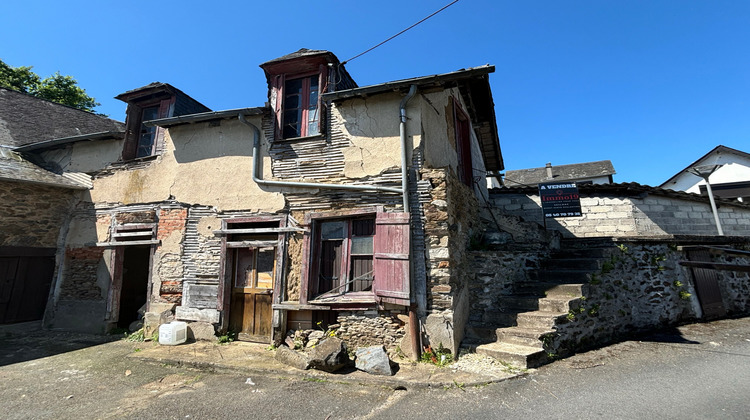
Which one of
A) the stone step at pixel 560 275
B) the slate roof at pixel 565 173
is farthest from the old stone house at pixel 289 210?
the slate roof at pixel 565 173

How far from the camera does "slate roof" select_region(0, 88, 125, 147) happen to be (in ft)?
28.5

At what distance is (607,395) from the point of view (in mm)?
3686

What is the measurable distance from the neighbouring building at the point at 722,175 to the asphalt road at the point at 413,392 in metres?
17.1

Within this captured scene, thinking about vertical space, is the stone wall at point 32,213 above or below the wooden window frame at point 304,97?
below

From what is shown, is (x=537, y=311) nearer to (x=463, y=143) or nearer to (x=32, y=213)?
(x=463, y=143)

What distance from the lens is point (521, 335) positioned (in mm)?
4793

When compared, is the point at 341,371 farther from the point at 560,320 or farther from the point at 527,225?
the point at 527,225

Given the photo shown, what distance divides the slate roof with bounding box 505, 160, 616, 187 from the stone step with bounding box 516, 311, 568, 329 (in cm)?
1958

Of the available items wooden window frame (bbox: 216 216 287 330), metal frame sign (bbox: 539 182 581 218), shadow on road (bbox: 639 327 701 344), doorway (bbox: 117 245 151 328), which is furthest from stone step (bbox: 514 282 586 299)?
doorway (bbox: 117 245 151 328)

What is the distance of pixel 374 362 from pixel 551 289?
334 centimetres

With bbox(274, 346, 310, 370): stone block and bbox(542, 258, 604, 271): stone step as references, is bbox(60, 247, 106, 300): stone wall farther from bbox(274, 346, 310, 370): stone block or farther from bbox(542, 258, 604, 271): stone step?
bbox(542, 258, 604, 271): stone step

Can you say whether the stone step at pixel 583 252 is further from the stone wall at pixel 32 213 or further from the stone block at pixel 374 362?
the stone wall at pixel 32 213

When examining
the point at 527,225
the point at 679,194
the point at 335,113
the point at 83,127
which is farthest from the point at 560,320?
the point at 83,127

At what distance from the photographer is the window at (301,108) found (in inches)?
253
